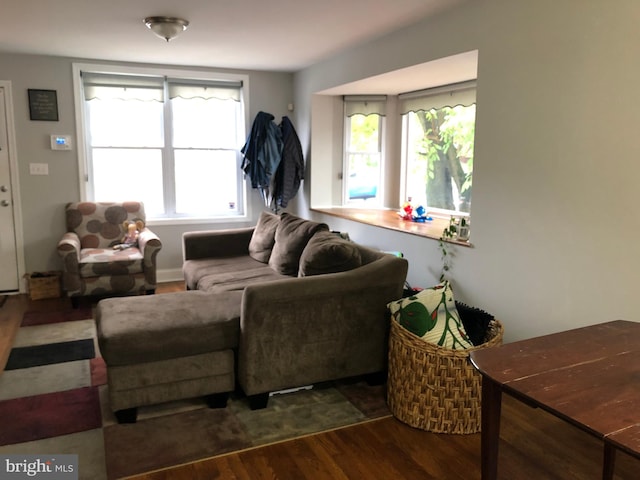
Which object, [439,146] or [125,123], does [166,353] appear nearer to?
[439,146]

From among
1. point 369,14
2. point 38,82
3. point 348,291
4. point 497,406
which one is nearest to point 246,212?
point 38,82

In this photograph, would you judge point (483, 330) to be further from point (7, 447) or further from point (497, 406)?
point (7, 447)

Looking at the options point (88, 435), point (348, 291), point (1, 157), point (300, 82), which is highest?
point (300, 82)

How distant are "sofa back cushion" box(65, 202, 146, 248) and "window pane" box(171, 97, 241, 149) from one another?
915mm

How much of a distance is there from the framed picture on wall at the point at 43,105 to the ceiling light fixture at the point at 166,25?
1849 mm

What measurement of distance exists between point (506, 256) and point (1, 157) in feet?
14.8

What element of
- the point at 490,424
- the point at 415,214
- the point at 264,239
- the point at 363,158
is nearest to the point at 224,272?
the point at 264,239

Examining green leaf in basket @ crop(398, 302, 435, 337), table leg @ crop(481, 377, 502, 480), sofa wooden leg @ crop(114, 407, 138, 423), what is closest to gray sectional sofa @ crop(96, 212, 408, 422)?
sofa wooden leg @ crop(114, 407, 138, 423)

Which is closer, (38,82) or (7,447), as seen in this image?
(7,447)

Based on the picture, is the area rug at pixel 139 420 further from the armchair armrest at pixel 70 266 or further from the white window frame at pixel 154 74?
the white window frame at pixel 154 74

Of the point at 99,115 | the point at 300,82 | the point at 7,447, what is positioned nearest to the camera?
the point at 7,447

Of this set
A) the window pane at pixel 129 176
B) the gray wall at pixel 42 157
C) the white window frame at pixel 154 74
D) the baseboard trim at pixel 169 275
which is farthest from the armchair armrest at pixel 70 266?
the baseboard trim at pixel 169 275

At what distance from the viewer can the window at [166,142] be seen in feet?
17.4

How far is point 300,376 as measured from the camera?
2807 mm
